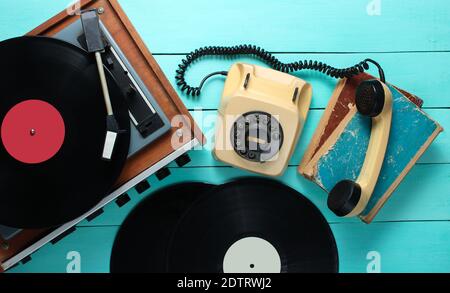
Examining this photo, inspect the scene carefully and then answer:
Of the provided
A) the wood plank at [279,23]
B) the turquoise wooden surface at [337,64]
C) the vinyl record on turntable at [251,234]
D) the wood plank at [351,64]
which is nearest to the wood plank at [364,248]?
the turquoise wooden surface at [337,64]

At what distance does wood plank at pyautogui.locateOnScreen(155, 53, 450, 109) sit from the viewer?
47.5 inches

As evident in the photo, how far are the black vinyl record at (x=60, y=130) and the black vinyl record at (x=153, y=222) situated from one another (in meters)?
0.22

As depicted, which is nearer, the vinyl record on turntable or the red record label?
the red record label

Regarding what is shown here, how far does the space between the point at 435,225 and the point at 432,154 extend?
0.18 m

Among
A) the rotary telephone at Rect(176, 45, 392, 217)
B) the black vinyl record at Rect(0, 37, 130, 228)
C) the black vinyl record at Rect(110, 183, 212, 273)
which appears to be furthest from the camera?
the black vinyl record at Rect(110, 183, 212, 273)

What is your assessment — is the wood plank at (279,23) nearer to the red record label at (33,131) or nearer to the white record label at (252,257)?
the red record label at (33,131)

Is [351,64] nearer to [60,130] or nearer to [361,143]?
[361,143]

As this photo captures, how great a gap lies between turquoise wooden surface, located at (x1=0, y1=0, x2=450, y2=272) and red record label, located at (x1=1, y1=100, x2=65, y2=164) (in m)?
0.29

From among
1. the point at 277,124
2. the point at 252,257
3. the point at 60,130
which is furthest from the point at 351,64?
the point at 60,130

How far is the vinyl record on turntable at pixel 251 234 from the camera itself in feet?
3.67

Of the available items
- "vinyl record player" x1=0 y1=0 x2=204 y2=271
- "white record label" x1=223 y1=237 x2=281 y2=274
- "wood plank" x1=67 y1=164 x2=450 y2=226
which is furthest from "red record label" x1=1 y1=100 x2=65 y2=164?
"white record label" x1=223 y1=237 x2=281 y2=274

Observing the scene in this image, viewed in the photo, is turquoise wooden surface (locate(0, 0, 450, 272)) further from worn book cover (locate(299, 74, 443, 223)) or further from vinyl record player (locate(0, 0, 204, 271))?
vinyl record player (locate(0, 0, 204, 271))

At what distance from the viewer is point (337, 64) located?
47.9 inches

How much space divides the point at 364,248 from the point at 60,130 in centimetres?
79
